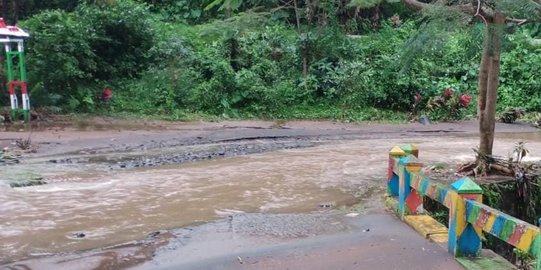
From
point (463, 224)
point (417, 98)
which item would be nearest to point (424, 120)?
point (417, 98)

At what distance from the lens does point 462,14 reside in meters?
6.84

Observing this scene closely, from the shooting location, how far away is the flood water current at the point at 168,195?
631 cm

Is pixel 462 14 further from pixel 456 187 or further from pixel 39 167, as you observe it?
pixel 39 167

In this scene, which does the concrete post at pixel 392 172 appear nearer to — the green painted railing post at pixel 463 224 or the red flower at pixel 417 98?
the green painted railing post at pixel 463 224

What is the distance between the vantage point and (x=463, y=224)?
16.1 ft

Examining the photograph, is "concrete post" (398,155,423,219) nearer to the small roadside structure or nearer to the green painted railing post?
the green painted railing post

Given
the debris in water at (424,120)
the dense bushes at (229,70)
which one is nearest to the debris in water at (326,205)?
the dense bushes at (229,70)

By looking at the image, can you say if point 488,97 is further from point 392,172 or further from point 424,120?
point 424,120

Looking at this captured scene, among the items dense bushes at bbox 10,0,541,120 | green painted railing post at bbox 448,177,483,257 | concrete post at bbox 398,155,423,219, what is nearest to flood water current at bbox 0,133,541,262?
concrete post at bbox 398,155,423,219

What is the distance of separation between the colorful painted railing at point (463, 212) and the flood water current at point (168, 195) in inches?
41.9

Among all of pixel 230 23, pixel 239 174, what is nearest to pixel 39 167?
pixel 239 174

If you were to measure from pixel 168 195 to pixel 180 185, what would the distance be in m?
0.70

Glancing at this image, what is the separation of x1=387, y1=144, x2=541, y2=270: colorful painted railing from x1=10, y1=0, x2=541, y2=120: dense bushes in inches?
425

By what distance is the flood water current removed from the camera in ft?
20.7
